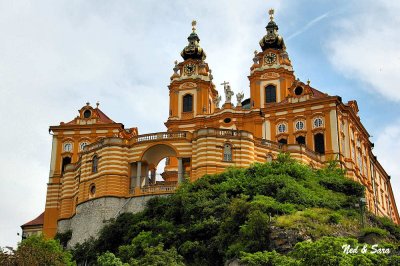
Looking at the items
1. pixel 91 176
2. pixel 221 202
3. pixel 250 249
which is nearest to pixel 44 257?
pixel 250 249

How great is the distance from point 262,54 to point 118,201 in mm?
25250

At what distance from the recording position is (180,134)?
167 ft

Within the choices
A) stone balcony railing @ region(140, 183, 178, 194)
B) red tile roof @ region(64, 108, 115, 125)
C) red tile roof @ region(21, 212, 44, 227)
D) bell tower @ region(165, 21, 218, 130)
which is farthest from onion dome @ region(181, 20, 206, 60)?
stone balcony railing @ region(140, 183, 178, 194)

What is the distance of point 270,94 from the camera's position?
64812 millimetres

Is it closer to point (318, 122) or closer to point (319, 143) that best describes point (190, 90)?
point (318, 122)

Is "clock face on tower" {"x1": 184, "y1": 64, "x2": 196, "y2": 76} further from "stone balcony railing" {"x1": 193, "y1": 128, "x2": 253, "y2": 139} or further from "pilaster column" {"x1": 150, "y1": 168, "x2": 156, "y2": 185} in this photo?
"stone balcony railing" {"x1": 193, "y1": 128, "x2": 253, "y2": 139}

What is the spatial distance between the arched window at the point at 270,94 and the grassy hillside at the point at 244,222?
14.1 metres

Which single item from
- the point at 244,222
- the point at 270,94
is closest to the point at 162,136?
the point at 244,222

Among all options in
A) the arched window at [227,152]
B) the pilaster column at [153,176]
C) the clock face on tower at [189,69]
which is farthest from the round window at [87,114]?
the arched window at [227,152]

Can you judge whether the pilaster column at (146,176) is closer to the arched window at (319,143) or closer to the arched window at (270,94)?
the arched window at (319,143)

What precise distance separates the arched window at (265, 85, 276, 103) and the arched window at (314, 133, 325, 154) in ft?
22.3

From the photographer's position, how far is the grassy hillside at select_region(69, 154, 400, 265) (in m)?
35.7

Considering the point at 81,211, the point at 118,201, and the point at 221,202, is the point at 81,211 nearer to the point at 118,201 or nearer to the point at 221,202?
the point at 118,201

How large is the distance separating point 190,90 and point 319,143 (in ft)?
49.8
